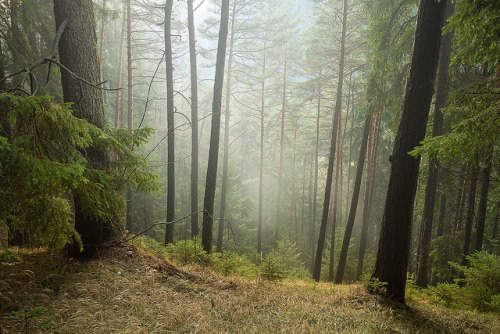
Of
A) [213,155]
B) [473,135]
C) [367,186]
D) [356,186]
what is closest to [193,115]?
[213,155]

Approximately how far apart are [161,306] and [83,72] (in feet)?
13.1

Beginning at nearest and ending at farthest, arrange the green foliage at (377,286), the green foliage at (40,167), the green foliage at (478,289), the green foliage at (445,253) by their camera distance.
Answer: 1. the green foliage at (40,167)
2. the green foliage at (377,286)
3. the green foliage at (478,289)
4. the green foliage at (445,253)

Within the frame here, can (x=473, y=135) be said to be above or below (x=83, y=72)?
below

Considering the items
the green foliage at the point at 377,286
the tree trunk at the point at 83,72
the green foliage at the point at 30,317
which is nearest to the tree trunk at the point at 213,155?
the tree trunk at the point at 83,72

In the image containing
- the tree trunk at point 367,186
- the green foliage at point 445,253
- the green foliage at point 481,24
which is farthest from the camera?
the tree trunk at point 367,186

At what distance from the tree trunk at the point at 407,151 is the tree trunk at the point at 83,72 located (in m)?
5.36

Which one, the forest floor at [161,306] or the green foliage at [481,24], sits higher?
the green foliage at [481,24]

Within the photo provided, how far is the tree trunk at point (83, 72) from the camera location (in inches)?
150

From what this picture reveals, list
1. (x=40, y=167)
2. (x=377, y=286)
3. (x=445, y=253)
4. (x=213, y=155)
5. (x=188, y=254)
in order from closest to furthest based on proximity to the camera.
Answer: (x=40, y=167) < (x=377, y=286) < (x=188, y=254) < (x=213, y=155) < (x=445, y=253)

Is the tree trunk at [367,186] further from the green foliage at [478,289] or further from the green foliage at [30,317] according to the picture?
the green foliage at [30,317]

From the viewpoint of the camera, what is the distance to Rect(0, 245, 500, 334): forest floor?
253 cm

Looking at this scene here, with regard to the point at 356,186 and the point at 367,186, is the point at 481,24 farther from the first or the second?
the point at 367,186

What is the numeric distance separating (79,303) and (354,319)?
12.4ft

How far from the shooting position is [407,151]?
4363 millimetres
